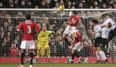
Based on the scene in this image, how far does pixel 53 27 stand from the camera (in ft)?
73.7

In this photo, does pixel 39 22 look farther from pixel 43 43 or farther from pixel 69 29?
pixel 69 29

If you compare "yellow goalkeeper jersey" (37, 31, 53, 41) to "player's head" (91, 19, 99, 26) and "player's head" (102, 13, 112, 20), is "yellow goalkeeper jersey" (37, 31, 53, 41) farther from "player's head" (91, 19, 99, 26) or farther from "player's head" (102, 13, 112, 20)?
"player's head" (102, 13, 112, 20)

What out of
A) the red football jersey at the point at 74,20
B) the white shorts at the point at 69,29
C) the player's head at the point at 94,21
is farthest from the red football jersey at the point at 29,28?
the player's head at the point at 94,21

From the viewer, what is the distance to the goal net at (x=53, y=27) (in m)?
22.2

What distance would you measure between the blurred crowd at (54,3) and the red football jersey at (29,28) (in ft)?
21.0

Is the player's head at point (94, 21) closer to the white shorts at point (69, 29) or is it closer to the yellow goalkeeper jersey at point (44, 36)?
the white shorts at point (69, 29)

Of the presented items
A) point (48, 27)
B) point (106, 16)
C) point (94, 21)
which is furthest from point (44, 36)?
point (106, 16)

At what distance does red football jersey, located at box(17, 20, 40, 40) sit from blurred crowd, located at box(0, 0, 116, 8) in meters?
6.40

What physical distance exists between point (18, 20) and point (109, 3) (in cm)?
597

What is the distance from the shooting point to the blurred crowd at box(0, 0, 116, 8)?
81.8 feet

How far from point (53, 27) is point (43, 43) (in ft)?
3.11

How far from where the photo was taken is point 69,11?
882 inches

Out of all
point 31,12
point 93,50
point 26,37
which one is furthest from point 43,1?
point 26,37

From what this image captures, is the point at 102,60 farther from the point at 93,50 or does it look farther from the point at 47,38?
the point at 47,38
